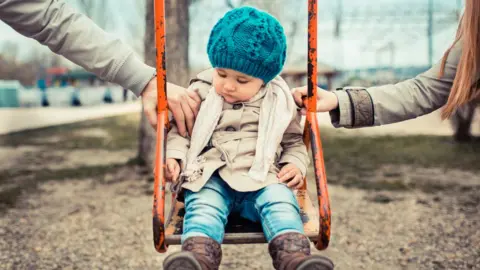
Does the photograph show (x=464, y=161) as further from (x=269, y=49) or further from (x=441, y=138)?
(x=269, y=49)

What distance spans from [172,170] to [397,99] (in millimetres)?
926

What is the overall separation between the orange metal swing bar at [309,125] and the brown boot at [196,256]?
0.35 feet

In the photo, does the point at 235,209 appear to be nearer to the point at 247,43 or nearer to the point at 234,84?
the point at 234,84

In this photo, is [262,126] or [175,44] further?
[175,44]

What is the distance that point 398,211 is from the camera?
16.2ft

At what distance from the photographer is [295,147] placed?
2.19m

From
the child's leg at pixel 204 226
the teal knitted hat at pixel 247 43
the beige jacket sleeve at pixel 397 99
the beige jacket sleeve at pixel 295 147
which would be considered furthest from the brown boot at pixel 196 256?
the beige jacket sleeve at pixel 397 99

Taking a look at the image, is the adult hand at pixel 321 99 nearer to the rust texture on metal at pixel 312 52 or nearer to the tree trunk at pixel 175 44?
the rust texture on metal at pixel 312 52

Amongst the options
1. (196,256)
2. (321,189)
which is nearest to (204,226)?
(196,256)

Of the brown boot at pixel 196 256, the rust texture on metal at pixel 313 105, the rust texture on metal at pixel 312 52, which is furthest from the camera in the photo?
the rust texture on metal at pixel 312 52

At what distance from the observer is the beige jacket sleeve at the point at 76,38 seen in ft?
6.74

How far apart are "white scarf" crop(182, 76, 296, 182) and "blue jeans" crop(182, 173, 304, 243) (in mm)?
76

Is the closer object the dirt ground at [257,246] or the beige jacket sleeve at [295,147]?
the beige jacket sleeve at [295,147]

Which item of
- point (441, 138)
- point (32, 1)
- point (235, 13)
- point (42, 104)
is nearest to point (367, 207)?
point (235, 13)
